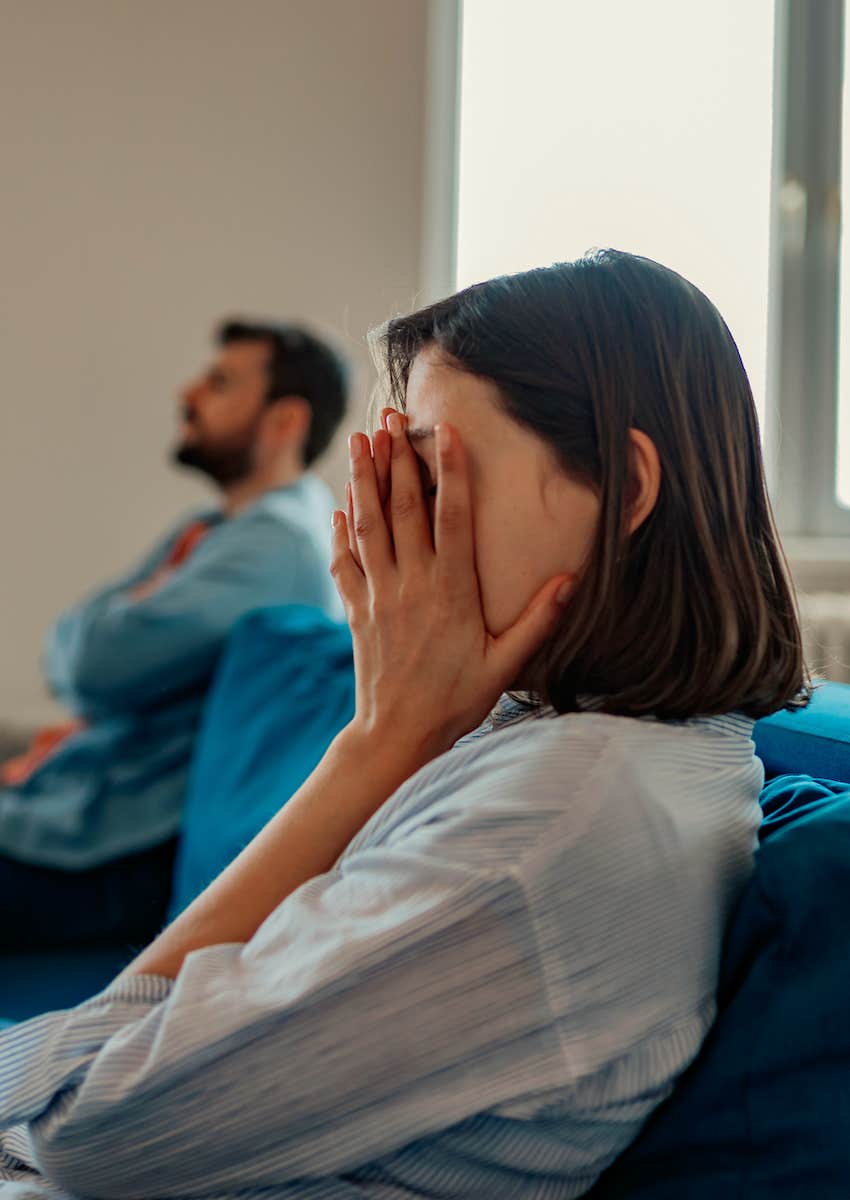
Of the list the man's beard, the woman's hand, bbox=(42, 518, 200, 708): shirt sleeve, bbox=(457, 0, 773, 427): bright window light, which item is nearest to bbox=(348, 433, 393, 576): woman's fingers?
the woman's hand

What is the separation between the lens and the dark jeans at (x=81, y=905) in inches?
69.9

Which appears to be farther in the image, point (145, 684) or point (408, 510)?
point (145, 684)

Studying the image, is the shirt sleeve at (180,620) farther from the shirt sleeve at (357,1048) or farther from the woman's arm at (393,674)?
the shirt sleeve at (357,1048)

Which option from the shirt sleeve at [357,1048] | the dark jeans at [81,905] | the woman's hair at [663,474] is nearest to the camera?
the shirt sleeve at [357,1048]

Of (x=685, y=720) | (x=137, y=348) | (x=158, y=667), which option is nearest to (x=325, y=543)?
(x=158, y=667)

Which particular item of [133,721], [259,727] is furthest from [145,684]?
[259,727]

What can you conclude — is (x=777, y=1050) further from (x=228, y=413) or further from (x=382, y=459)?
(x=228, y=413)

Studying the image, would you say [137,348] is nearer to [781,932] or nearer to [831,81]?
[831,81]

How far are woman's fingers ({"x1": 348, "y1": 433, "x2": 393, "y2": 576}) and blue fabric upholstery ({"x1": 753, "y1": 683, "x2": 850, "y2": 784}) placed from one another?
12.6 inches

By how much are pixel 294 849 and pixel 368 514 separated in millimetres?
235

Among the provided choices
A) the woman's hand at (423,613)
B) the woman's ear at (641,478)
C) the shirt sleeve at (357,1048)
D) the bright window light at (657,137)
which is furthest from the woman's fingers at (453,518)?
the bright window light at (657,137)

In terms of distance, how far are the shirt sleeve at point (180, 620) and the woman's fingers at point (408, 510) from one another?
1.19 m

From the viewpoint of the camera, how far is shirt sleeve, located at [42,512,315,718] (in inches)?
78.0

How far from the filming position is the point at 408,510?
2.69ft
